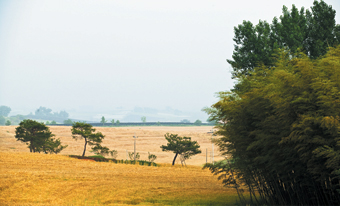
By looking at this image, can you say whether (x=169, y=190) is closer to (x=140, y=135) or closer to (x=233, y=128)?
(x=233, y=128)

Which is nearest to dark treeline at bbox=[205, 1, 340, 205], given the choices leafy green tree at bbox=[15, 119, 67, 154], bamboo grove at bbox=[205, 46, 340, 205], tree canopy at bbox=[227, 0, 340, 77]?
bamboo grove at bbox=[205, 46, 340, 205]

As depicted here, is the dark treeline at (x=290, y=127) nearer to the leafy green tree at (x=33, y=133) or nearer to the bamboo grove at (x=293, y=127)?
the bamboo grove at (x=293, y=127)

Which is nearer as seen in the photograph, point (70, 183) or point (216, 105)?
point (216, 105)

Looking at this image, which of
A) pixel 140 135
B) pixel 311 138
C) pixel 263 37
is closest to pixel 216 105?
pixel 311 138

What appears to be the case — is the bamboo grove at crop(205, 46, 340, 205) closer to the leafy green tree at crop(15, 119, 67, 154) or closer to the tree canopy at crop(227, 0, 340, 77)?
the tree canopy at crop(227, 0, 340, 77)

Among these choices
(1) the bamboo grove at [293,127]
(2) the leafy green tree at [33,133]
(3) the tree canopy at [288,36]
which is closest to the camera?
(1) the bamboo grove at [293,127]

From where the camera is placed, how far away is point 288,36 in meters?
15.2

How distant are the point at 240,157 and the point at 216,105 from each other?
1857mm

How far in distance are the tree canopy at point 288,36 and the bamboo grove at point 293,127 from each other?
4515mm

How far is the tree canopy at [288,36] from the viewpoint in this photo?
586 inches

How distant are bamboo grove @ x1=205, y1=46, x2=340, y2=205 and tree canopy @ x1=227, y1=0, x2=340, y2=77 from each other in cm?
452

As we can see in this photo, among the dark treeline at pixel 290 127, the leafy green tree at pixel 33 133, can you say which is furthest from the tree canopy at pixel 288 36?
the leafy green tree at pixel 33 133

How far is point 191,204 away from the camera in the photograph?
12016 millimetres

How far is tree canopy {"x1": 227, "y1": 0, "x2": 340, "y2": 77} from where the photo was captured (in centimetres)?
1488
